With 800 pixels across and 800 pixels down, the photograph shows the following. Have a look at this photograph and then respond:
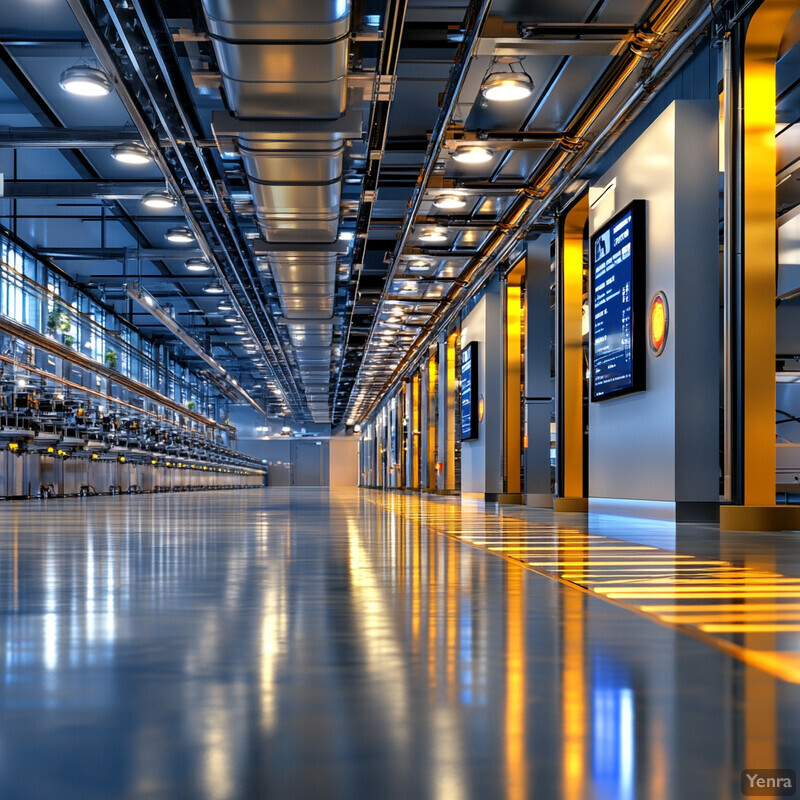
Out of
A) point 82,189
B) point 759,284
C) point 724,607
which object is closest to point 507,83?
point 759,284

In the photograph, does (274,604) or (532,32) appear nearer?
(274,604)

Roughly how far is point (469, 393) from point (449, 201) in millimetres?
8526

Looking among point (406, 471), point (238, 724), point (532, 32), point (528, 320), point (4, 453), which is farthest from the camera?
point (406, 471)

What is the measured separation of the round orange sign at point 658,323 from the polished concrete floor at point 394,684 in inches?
242

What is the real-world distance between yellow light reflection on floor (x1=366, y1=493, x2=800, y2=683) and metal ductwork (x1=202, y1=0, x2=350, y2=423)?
14.6 feet

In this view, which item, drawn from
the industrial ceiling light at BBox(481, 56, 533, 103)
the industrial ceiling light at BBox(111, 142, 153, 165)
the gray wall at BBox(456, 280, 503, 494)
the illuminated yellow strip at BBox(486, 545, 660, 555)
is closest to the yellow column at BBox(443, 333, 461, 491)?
the gray wall at BBox(456, 280, 503, 494)

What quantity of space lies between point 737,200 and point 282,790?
27.4 ft

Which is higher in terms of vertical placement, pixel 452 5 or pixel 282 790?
pixel 452 5

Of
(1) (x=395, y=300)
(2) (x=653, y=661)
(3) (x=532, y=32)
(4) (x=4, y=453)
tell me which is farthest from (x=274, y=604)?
(1) (x=395, y=300)

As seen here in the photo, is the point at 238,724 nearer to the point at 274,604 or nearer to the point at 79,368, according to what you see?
the point at 274,604

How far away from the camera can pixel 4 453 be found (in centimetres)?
1988

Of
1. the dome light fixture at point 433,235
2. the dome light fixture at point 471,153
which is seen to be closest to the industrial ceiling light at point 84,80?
the dome light fixture at point 471,153

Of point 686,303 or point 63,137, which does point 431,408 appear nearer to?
point 63,137

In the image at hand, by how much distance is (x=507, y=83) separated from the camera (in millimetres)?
10234
